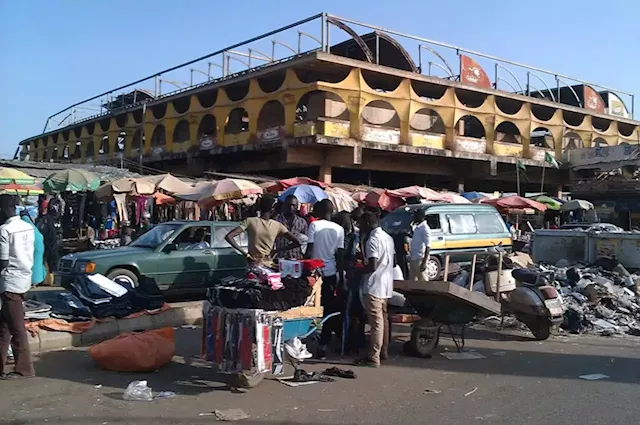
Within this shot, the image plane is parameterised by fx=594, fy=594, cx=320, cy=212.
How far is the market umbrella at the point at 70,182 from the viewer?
16062mm

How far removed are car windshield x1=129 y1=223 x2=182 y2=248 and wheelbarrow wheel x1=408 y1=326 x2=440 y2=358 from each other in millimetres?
5865

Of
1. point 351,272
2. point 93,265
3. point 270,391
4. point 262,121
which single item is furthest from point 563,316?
point 262,121

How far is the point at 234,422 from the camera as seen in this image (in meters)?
4.81

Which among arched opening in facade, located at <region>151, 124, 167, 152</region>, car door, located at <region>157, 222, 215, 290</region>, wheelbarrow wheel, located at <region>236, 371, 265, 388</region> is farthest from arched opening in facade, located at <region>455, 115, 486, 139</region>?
wheelbarrow wheel, located at <region>236, 371, 265, 388</region>

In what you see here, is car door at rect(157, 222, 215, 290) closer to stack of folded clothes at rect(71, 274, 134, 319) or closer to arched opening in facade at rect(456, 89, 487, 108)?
stack of folded clothes at rect(71, 274, 134, 319)

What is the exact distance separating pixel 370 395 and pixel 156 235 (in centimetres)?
717

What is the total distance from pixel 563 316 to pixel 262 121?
24.4 m

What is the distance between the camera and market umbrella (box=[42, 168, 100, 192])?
16.1 m

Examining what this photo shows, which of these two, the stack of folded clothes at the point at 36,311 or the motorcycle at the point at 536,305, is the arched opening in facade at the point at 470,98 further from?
the stack of folded clothes at the point at 36,311

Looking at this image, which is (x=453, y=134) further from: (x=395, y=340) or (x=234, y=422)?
(x=234, y=422)

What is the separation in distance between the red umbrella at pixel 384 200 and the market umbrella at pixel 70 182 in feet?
27.8

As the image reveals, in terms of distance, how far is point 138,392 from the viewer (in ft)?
17.6

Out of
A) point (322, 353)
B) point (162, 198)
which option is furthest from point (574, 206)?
point (322, 353)

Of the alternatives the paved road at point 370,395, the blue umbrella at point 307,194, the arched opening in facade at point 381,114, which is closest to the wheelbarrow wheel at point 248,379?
the paved road at point 370,395
